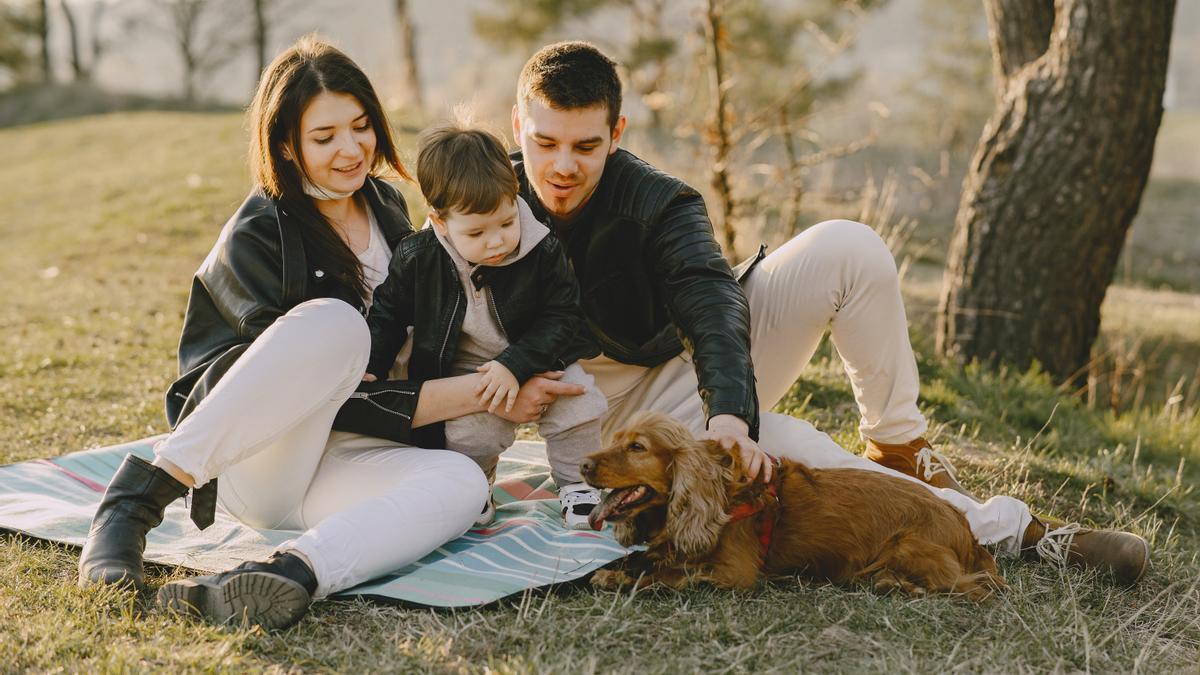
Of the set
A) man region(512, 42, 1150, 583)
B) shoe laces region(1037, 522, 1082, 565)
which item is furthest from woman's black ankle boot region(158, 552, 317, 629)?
shoe laces region(1037, 522, 1082, 565)

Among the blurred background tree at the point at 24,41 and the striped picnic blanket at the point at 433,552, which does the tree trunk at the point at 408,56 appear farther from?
the striped picnic blanket at the point at 433,552

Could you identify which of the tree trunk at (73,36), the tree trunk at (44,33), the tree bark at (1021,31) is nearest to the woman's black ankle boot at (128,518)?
the tree bark at (1021,31)

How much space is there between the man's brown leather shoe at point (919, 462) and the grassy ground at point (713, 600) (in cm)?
38

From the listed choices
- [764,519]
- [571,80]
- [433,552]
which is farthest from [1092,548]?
[571,80]

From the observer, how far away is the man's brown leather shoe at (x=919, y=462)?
336 cm

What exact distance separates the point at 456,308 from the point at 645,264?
682 millimetres

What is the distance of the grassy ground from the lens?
2389 millimetres

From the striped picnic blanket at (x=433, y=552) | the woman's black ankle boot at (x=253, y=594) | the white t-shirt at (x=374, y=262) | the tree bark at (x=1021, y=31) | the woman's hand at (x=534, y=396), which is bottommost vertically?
the striped picnic blanket at (x=433, y=552)

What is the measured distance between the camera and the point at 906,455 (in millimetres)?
3385

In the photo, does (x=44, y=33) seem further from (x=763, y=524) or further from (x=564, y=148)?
(x=763, y=524)

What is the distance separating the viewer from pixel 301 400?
8.86ft

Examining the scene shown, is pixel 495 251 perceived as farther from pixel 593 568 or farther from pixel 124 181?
pixel 124 181

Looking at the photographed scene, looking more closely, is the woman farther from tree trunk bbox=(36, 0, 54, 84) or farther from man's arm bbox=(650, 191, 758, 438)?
tree trunk bbox=(36, 0, 54, 84)

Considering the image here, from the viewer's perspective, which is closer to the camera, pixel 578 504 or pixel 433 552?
pixel 433 552
